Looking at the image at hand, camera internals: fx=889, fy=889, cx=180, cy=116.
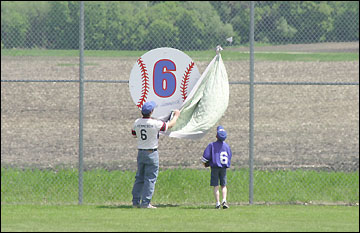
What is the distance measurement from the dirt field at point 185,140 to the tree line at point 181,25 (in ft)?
1.86

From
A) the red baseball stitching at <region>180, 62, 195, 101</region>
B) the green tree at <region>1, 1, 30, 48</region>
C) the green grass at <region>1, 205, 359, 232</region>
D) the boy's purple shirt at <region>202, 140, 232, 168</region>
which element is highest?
the green tree at <region>1, 1, 30, 48</region>

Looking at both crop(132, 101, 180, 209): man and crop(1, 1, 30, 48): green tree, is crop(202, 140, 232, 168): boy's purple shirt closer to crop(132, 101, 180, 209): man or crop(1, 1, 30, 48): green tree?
crop(132, 101, 180, 209): man

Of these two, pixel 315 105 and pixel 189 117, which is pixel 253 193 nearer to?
pixel 189 117

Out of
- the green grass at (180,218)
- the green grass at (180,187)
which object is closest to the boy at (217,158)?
the green grass at (180,218)

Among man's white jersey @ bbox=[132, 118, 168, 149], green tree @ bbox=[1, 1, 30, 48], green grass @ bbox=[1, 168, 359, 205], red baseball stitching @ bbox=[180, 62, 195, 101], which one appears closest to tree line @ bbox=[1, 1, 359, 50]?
green tree @ bbox=[1, 1, 30, 48]

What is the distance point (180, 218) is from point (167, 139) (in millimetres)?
8130

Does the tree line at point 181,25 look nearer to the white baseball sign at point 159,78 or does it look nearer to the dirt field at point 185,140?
the dirt field at point 185,140

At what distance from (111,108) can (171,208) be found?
36.5 feet

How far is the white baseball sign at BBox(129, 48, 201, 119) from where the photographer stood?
39.4 feet

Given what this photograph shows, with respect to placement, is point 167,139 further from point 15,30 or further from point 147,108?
point 147,108

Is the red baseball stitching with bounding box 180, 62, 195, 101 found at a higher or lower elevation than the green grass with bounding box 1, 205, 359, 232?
higher

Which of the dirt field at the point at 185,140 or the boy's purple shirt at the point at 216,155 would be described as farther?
the dirt field at the point at 185,140

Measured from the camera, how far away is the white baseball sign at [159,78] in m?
12.0

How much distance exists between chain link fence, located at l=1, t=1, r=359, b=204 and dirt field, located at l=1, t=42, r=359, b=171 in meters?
0.05
